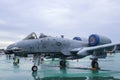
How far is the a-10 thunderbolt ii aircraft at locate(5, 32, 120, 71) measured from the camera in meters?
16.9

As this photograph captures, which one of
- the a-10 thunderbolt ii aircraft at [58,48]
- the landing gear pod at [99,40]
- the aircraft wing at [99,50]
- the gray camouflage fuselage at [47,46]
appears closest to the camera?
the aircraft wing at [99,50]

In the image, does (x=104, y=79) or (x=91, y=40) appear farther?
(x=91, y=40)

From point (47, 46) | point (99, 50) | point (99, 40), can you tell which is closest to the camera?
point (99, 50)

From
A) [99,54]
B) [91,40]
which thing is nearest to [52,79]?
[99,54]

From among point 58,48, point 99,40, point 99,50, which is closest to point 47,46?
point 58,48

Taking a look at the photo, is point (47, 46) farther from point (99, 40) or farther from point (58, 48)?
point (99, 40)

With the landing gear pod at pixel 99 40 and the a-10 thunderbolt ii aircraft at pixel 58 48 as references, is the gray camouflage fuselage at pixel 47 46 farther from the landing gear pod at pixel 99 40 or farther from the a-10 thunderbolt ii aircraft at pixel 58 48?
the landing gear pod at pixel 99 40

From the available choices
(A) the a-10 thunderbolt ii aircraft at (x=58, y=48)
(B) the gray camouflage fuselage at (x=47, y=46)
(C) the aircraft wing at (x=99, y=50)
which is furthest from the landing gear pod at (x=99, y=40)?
(C) the aircraft wing at (x=99, y=50)

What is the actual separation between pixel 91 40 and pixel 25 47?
6.14 meters

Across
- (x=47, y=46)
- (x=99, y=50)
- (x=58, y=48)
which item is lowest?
(x=99, y=50)

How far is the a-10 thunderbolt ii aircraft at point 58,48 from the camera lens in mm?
16859

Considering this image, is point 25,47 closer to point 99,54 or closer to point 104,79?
point 99,54

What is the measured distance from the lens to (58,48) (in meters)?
18.9

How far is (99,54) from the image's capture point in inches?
711
